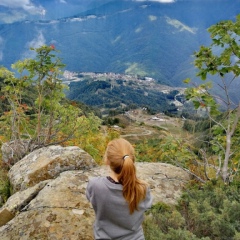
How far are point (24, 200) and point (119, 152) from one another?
13.0 feet

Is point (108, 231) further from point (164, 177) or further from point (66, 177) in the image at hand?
point (164, 177)

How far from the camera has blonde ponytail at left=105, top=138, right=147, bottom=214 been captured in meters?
4.02

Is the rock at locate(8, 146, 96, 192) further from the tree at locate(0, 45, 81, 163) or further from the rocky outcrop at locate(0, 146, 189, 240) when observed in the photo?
the tree at locate(0, 45, 81, 163)

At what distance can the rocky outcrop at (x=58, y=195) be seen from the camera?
590 centimetres

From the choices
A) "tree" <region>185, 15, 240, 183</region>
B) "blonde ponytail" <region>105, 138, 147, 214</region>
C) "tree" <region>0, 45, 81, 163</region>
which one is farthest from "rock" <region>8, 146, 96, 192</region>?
"blonde ponytail" <region>105, 138, 147, 214</region>

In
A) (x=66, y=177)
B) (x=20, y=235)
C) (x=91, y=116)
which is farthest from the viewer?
(x=91, y=116)

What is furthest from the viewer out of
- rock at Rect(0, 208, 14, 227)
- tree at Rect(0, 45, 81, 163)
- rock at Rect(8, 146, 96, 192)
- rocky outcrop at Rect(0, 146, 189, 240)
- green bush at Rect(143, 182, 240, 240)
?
tree at Rect(0, 45, 81, 163)

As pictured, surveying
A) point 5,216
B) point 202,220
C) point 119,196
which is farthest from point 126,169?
point 5,216

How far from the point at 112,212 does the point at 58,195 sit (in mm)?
2863

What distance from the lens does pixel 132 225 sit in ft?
14.1

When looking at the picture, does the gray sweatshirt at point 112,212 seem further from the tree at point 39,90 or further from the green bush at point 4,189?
the tree at point 39,90

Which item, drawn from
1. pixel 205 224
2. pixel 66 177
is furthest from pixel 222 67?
pixel 66 177

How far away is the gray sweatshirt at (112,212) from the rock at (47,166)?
4.50 meters

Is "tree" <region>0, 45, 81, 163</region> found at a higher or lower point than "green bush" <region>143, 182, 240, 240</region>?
higher
